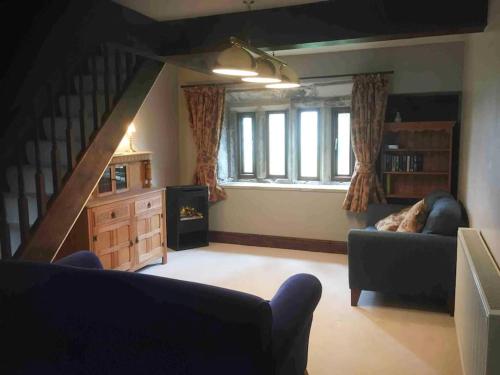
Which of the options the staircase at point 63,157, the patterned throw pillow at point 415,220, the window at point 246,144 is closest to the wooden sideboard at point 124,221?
the staircase at point 63,157

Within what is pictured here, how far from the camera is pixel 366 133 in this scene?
16.4ft

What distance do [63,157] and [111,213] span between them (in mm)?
874

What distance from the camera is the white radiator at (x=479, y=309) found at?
1680mm

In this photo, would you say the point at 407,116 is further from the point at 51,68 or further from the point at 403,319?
the point at 51,68

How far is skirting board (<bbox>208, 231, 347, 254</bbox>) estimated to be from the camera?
5.36 m

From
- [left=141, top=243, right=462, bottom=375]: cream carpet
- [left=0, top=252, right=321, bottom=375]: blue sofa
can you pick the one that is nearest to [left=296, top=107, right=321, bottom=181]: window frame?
[left=141, top=243, right=462, bottom=375]: cream carpet

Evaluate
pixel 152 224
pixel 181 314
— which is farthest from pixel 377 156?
pixel 181 314

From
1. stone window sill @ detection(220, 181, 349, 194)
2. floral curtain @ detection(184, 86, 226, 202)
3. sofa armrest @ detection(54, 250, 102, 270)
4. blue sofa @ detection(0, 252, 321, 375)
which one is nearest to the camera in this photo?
blue sofa @ detection(0, 252, 321, 375)

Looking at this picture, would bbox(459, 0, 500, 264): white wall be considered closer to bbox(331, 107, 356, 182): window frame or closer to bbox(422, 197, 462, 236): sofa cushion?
bbox(422, 197, 462, 236): sofa cushion

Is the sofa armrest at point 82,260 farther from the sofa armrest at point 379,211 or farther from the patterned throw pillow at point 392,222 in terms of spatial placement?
the sofa armrest at point 379,211

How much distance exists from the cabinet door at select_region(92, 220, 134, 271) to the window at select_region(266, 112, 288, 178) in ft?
7.48

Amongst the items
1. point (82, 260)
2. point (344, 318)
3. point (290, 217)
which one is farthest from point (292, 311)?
point (290, 217)

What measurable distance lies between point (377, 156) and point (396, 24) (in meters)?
2.07

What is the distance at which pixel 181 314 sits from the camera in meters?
1.64
